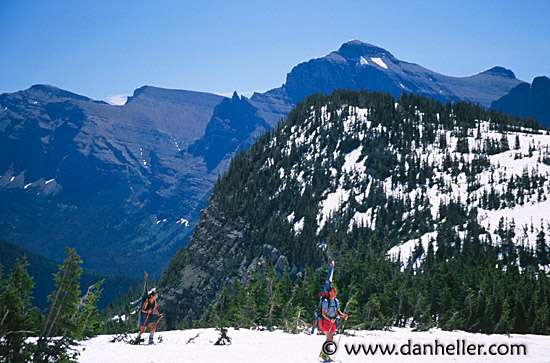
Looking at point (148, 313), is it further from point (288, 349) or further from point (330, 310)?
point (330, 310)

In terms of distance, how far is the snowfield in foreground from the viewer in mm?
24016

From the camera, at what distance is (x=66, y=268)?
65.4 ft

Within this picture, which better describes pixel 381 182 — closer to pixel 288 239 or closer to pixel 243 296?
pixel 288 239

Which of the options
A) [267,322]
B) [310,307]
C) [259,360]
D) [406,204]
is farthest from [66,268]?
[406,204]

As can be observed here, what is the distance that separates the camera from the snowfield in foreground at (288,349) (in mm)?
24016

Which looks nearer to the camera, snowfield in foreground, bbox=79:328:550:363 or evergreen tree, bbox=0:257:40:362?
evergreen tree, bbox=0:257:40:362

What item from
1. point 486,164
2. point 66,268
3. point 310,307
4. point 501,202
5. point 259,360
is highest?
point 486,164

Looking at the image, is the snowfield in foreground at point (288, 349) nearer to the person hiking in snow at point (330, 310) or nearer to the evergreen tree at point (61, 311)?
the person hiking in snow at point (330, 310)

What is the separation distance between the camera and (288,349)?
2667 centimetres

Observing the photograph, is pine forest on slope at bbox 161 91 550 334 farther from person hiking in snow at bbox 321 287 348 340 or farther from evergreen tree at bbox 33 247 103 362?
evergreen tree at bbox 33 247 103 362

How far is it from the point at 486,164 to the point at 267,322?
14759 cm
